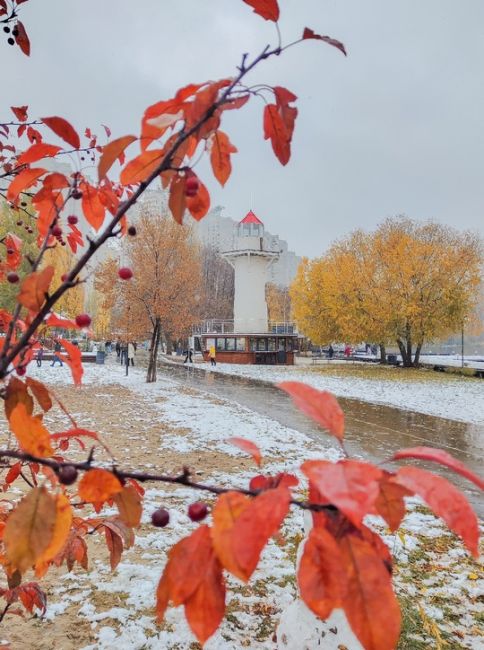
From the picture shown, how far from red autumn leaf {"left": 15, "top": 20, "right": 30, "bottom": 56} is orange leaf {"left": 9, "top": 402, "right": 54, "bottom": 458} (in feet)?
6.97

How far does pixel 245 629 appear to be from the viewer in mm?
2816

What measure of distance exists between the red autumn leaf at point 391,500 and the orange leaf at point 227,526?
223 millimetres

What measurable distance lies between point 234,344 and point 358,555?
30.5 meters

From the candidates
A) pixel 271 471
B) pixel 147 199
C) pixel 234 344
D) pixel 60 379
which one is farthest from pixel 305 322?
pixel 271 471

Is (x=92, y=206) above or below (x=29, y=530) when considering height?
above

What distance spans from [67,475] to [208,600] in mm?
275

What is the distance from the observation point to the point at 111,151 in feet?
2.72

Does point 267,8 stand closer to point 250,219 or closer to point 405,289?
point 405,289

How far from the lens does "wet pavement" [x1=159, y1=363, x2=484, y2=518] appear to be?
7.01 meters

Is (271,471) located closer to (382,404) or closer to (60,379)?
(382,404)

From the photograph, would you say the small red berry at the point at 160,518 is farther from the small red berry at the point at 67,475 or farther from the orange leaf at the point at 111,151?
the orange leaf at the point at 111,151

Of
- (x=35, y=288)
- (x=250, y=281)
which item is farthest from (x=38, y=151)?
(x=250, y=281)

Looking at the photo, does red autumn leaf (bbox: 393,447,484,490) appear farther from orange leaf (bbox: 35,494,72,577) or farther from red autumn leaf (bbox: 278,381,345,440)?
orange leaf (bbox: 35,494,72,577)

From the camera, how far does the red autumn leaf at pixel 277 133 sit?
0.95 metres
